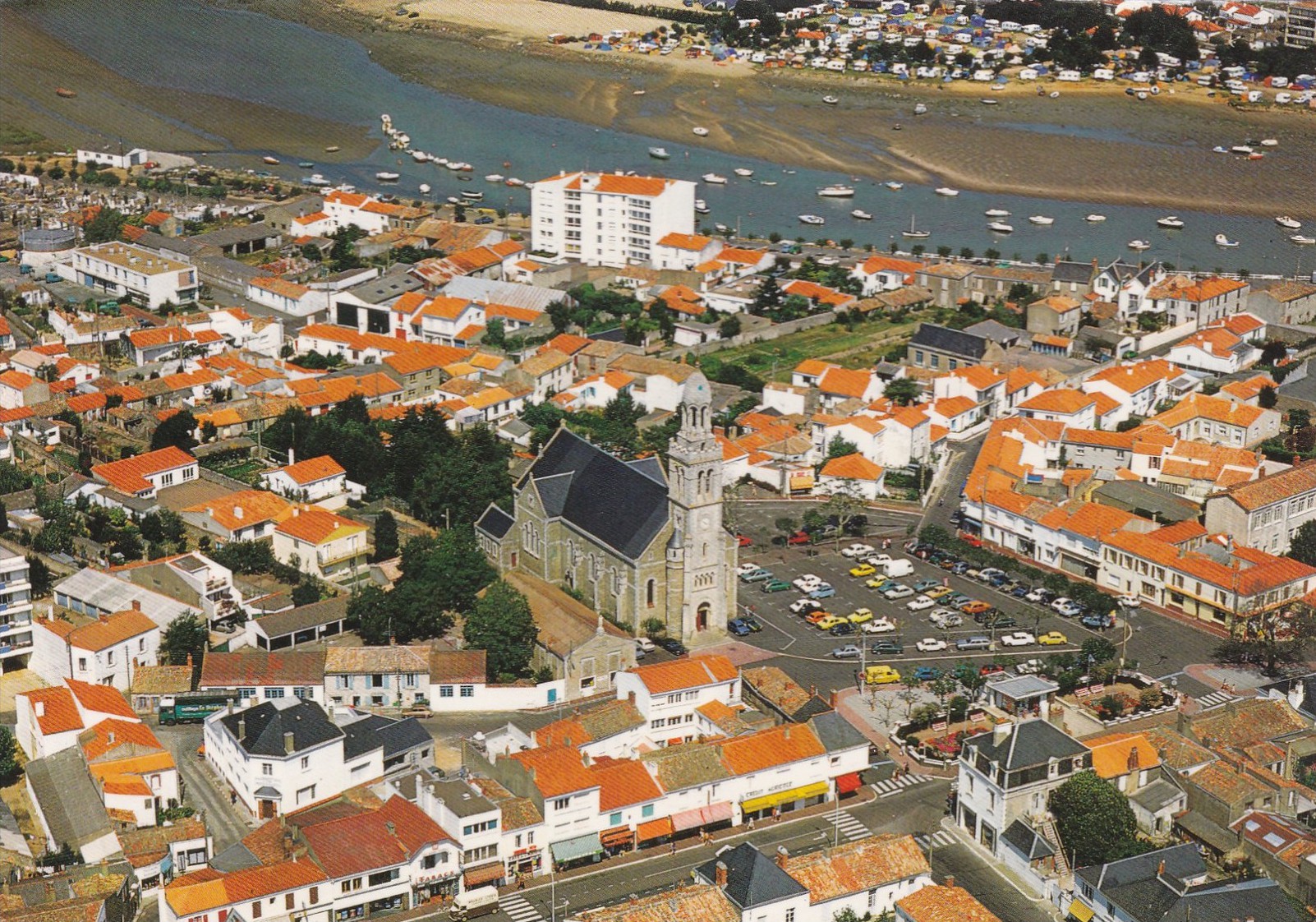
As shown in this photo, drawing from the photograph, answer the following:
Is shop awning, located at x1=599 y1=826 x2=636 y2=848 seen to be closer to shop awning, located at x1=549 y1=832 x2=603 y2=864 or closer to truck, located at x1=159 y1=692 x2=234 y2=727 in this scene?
shop awning, located at x1=549 y1=832 x2=603 y2=864

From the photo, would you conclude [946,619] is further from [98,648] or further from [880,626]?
[98,648]

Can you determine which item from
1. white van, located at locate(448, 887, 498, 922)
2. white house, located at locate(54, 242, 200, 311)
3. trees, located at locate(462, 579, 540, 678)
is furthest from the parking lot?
white house, located at locate(54, 242, 200, 311)

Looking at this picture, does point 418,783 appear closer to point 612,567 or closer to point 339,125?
point 612,567

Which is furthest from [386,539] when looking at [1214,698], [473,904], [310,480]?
[1214,698]

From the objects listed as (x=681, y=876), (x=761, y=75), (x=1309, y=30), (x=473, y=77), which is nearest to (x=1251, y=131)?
(x=1309, y=30)

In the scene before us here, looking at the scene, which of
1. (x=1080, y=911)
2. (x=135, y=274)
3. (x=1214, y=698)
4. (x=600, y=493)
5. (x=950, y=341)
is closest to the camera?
(x=1080, y=911)
